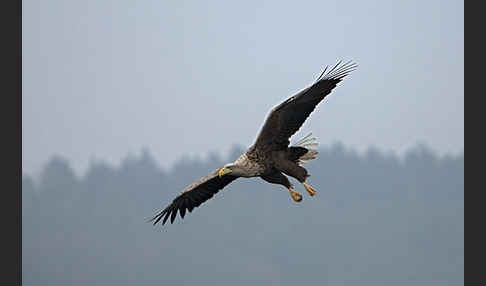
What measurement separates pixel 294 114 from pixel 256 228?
113265 millimetres

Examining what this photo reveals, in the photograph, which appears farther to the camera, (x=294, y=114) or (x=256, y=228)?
(x=256, y=228)

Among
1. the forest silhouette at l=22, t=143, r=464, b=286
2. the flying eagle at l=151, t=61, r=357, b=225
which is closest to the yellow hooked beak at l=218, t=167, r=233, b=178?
the flying eagle at l=151, t=61, r=357, b=225

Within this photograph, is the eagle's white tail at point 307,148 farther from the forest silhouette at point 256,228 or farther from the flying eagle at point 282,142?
the forest silhouette at point 256,228

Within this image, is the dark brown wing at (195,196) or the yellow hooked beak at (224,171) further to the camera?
the dark brown wing at (195,196)

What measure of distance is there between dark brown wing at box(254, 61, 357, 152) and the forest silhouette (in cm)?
9200

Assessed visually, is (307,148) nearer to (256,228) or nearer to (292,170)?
(292,170)

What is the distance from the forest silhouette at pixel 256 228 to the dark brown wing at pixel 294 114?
9200cm

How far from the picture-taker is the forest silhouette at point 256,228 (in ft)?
374

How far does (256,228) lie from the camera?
124062 mm

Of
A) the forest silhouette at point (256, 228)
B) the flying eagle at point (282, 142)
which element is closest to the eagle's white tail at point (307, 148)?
the flying eagle at point (282, 142)

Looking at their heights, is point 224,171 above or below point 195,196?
above

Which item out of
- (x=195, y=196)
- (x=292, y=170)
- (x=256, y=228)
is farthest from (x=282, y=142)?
(x=256, y=228)
